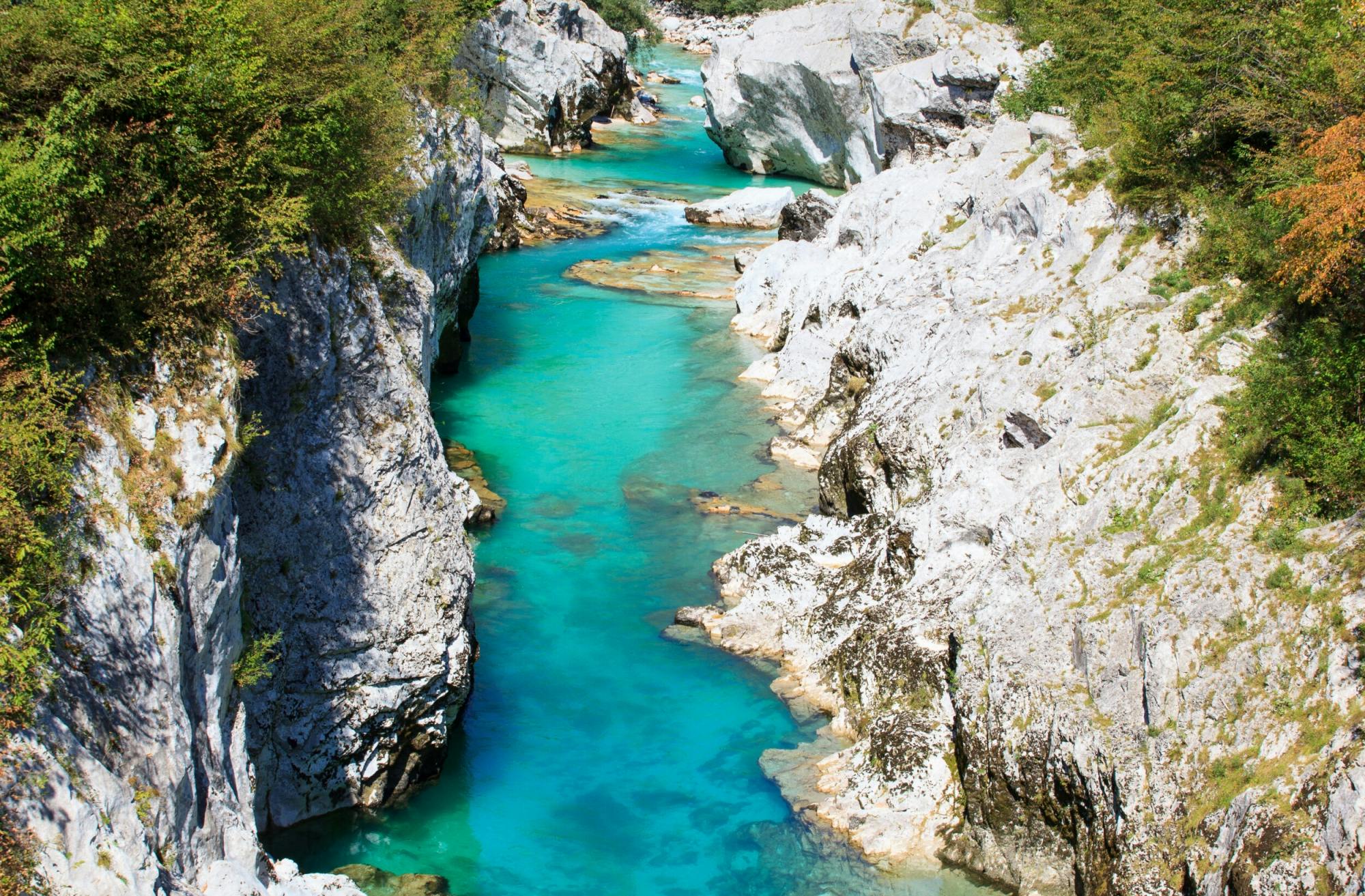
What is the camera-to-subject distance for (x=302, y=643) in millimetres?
13891

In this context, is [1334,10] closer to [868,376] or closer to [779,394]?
[868,376]

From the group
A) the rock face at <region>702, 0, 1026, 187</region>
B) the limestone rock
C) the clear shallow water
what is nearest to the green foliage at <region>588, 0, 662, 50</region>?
the rock face at <region>702, 0, 1026, 187</region>

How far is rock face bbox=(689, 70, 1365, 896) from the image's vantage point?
38.8 feet

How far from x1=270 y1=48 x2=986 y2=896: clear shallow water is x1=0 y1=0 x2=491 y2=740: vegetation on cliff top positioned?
6.53m

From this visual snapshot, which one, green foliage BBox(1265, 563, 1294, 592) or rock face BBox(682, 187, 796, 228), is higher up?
rock face BBox(682, 187, 796, 228)

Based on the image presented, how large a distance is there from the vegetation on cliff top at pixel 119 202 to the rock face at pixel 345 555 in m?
1.25

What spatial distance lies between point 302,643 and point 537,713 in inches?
179

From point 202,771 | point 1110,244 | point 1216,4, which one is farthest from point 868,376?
point 202,771

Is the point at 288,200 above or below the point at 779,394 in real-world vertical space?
above

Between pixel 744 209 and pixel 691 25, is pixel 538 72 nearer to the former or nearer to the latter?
pixel 744 209

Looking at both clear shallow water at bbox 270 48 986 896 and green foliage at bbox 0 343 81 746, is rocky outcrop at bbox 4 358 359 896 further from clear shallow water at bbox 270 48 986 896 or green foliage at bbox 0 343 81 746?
clear shallow water at bbox 270 48 986 896

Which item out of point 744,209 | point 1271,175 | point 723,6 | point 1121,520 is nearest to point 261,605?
point 1121,520

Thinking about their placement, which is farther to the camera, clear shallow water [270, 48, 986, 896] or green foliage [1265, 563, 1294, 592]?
clear shallow water [270, 48, 986, 896]

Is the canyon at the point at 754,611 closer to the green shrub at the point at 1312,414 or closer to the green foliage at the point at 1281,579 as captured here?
the green foliage at the point at 1281,579
